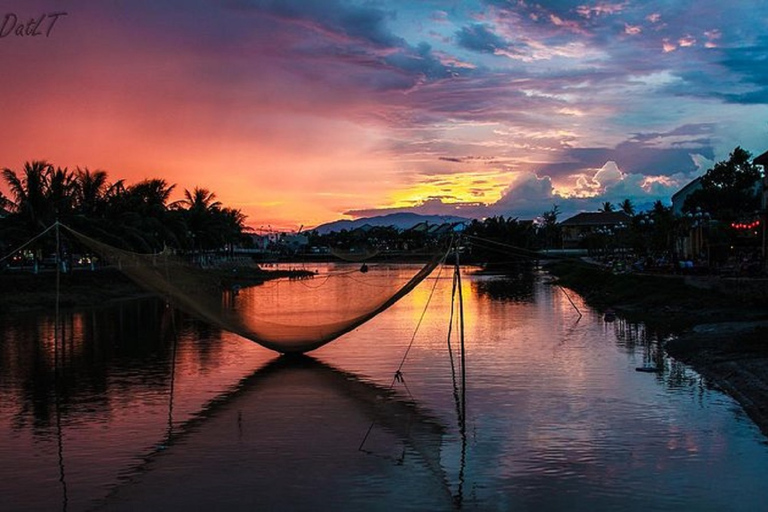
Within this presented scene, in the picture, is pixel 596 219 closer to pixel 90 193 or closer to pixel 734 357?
pixel 90 193

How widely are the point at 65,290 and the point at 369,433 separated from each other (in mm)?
29641

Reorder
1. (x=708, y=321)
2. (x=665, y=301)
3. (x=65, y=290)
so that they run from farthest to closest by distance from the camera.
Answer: (x=65, y=290), (x=665, y=301), (x=708, y=321)

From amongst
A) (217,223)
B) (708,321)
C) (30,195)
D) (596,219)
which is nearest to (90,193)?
(30,195)

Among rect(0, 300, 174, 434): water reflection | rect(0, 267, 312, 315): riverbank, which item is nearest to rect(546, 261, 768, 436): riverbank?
rect(0, 300, 174, 434): water reflection

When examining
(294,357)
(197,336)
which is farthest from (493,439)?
(197,336)

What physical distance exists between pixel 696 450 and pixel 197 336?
1647 centimetres

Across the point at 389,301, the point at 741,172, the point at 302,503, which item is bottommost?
the point at 302,503

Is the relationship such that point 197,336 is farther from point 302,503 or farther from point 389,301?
point 302,503

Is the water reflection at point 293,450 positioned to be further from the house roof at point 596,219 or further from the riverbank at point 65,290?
the house roof at point 596,219

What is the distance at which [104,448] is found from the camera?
1007cm

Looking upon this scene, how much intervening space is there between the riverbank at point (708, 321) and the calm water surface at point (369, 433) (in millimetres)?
495

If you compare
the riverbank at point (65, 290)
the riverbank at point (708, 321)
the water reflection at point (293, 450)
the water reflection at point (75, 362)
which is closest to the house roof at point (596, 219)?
the riverbank at point (708, 321)

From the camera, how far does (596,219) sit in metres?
105

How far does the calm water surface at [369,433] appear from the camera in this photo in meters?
8.15
